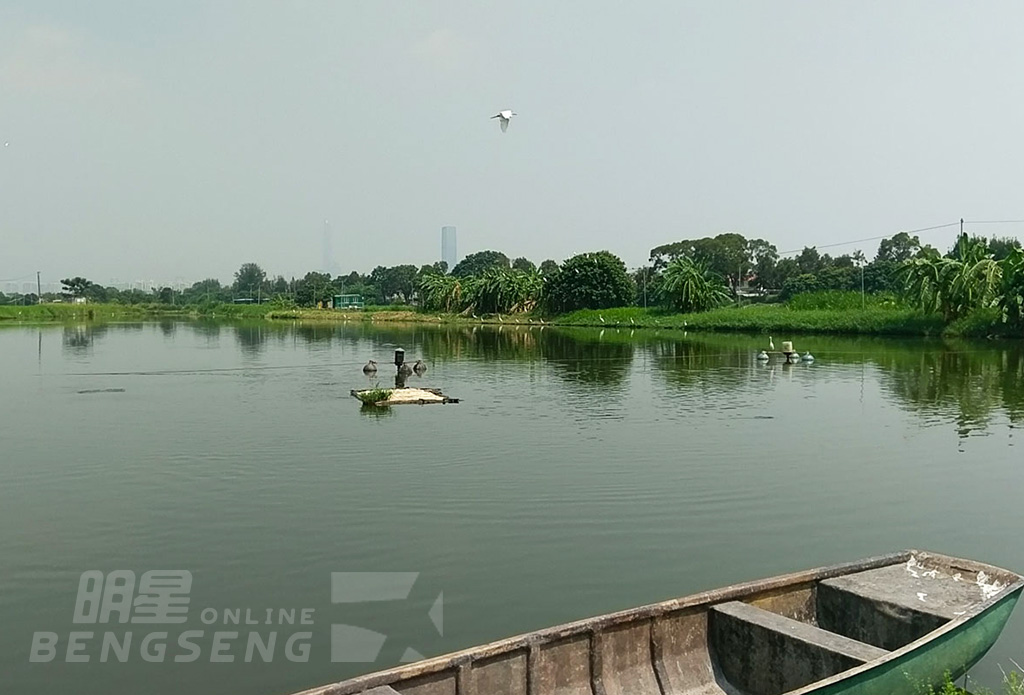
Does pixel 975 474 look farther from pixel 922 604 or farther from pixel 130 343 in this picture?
pixel 130 343

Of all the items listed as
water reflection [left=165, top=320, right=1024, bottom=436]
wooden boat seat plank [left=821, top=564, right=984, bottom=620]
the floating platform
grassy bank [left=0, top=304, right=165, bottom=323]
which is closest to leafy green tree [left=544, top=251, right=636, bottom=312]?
water reflection [left=165, top=320, right=1024, bottom=436]

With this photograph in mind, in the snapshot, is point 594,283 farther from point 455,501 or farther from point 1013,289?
point 455,501

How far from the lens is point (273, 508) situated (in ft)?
42.7

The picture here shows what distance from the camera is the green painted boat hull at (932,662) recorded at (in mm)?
5539

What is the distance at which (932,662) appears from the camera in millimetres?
6035

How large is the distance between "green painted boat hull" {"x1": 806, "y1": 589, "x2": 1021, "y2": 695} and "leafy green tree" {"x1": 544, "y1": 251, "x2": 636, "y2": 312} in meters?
74.8

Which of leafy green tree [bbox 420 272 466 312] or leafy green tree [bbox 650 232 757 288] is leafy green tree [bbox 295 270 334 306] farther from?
leafy green tree [bbox 650 232 757 288]

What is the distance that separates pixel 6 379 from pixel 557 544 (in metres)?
27.4

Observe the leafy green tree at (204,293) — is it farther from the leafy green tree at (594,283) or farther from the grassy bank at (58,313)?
the leafy green tree at (594,283)

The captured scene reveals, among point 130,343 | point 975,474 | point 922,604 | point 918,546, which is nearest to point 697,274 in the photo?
point 130,343

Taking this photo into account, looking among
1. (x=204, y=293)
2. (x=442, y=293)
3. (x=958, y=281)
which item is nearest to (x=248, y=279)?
(x=204, y=293)

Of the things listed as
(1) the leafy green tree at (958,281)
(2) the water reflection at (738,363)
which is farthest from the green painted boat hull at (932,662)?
(1) the leafy green tree at (958,281)

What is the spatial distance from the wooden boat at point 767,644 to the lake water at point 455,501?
3.66 feet

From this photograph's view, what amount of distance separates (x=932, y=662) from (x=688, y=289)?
6703 centimetres
